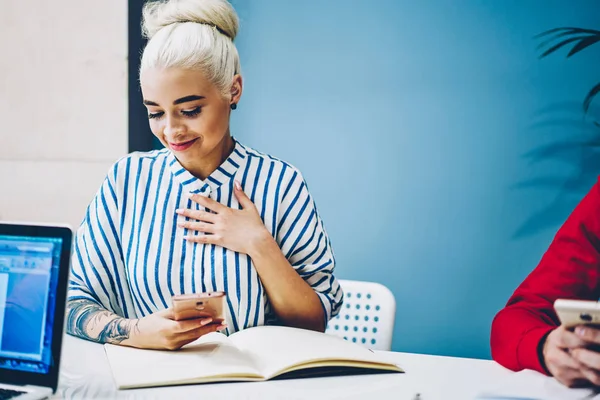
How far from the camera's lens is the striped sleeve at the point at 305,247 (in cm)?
134

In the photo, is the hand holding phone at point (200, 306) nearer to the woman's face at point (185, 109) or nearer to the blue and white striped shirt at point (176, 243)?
the blue and white striped shirt at point (176, 243)

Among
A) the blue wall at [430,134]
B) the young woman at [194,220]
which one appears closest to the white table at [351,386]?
the young woman at [194,220]

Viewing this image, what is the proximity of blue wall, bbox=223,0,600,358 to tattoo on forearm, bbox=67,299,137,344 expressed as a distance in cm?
130

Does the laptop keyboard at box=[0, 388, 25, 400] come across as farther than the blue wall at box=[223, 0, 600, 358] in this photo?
No

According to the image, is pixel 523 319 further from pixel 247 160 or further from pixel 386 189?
pixel 386 189

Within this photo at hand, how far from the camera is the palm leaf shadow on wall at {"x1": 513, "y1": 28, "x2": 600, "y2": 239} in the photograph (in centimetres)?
208

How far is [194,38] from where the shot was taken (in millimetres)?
1252

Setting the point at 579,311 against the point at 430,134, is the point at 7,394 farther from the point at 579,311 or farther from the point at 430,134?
the point at 430,134

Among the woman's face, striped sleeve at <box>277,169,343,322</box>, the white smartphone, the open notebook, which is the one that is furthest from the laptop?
the white smartphone

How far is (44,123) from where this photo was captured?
220cm

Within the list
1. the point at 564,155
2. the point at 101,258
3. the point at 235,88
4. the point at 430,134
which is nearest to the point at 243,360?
the point at 101,258

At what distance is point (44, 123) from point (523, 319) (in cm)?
183

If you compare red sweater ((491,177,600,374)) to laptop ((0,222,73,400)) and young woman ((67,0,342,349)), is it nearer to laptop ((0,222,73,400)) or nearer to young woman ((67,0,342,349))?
young woman ((67,0,342,349))

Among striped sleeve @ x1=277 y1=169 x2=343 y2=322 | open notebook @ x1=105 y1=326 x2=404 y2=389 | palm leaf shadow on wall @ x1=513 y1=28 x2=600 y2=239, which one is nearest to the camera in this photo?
open notebook @ x1=105 y1=326 x2=404 y2=389
